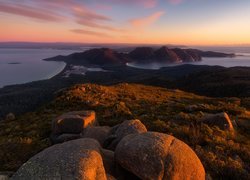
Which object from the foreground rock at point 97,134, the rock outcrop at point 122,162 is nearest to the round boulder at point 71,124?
the foreground rock at point 97,134

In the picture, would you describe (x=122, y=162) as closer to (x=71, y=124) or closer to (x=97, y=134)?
(x=97, y=134)

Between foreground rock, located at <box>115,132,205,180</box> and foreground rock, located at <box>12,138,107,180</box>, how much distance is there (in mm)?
1000

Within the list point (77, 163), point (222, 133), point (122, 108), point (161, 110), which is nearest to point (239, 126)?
point (222, 133)

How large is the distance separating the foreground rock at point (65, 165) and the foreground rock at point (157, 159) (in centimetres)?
100

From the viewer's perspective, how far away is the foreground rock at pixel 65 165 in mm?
6473

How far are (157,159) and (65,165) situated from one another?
2.74 m

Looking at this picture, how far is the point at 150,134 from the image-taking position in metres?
8.60

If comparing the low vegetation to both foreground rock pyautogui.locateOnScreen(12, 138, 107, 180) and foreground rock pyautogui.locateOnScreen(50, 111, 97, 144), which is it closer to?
foreground rock pyautogui.locateOnScreen(50, 111, 97, 144)

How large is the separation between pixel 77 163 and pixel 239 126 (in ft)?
47.8

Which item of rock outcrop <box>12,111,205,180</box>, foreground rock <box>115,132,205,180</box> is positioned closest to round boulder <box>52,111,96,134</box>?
rock outcrop <box>12,111,205,180</box>

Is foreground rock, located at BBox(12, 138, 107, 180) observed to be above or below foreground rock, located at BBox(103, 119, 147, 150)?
above

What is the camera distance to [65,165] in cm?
671

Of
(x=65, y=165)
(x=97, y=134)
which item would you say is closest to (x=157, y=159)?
(x=65, y=165)

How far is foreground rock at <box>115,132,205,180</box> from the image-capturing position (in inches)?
293
